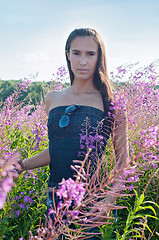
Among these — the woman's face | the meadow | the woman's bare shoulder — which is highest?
the woman's face

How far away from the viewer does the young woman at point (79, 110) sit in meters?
1.91

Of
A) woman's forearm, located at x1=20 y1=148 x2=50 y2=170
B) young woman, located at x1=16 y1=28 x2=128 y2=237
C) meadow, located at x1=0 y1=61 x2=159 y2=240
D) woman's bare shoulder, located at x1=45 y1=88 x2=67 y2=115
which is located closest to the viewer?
meadow, located at x1=0 y1=61 x2=159 y2=240

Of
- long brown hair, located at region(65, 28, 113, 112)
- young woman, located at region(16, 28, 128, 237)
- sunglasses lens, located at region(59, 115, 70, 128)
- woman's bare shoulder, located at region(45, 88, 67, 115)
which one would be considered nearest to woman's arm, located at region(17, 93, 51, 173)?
young woman, located at region(16, 28, 128, 237)

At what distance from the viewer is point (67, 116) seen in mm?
1960

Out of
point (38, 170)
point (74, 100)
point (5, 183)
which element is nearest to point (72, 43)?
point (74, 100)

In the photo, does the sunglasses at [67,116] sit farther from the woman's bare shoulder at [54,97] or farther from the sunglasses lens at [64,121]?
the woman's bare shoulder at [54,97]

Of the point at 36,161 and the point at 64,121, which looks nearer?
the point at 64,121

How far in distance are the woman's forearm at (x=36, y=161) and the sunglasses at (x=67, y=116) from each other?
34cm

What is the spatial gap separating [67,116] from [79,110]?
0.11 m

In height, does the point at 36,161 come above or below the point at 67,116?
below

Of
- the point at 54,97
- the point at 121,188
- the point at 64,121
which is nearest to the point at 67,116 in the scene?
the point at 64,121

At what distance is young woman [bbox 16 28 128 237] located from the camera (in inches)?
75.4

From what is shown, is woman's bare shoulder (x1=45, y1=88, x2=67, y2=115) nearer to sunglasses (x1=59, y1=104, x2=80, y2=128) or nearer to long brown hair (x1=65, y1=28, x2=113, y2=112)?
sunglasses (x1=59, y1=104, x2=80, y2=128)

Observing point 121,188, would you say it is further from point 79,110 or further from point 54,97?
point 54,97
